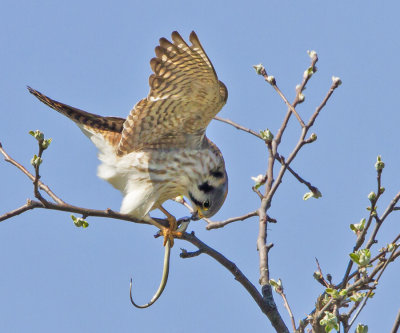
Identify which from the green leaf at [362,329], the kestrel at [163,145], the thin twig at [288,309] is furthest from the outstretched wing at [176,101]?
the green leaf at [362,329]

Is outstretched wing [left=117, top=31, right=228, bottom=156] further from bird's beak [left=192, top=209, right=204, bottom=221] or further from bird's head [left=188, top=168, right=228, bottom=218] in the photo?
bird's beak [left=192, top=209, right=204, bottom=221]

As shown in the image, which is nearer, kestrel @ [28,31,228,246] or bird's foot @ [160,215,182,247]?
bird's foot @ [160,215,182,247]

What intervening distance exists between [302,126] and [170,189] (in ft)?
4.60

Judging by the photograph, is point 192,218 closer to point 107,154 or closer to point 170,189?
point 170,189

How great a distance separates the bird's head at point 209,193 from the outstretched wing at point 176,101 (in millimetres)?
304

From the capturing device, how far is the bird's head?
4.70 m

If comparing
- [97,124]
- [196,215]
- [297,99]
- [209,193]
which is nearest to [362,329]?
[297,99]

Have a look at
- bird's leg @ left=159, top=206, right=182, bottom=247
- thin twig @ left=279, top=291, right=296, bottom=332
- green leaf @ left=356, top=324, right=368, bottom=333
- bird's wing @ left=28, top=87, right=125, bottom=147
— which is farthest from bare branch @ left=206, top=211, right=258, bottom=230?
bird's wing @ left=28, top=87, right=125, bottom=147

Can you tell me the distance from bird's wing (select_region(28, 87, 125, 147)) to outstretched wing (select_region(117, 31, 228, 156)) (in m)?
0.13

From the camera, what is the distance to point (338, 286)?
308cm

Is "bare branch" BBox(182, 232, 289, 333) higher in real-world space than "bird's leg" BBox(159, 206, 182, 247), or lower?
lower

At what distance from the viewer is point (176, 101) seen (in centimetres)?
448

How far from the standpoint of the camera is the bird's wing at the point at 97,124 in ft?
15.3

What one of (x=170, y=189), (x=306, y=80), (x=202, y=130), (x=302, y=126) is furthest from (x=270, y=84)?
(x=170, y=189)
